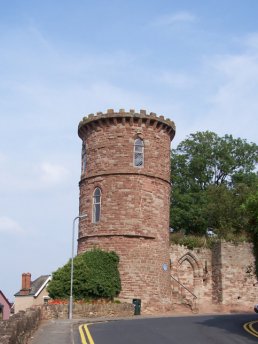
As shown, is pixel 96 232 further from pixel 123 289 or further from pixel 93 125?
pixel 93 125

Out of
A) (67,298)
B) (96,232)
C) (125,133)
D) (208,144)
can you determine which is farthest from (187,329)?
(208,144)

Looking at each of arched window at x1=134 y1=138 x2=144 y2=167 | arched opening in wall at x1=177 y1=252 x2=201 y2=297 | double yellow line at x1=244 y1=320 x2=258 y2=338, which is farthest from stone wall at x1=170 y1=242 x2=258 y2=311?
double yellow line at x1=244 y1=320 x2=258 y2=338

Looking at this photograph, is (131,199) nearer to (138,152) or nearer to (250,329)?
(138,152)

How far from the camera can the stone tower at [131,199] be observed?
33.2 meters

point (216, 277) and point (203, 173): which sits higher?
point (203, 173)

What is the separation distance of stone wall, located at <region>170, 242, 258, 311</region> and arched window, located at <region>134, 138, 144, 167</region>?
7.99 metres

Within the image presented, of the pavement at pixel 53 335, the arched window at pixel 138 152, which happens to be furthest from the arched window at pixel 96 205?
the pavement at pixel 53 335

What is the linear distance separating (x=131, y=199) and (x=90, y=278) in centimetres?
561

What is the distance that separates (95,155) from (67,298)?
965cm

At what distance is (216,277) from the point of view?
39.1 m

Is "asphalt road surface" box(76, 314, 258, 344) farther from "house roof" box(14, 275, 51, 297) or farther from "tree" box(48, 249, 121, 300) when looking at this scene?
"house roof" box(14, 275, 51, 297)

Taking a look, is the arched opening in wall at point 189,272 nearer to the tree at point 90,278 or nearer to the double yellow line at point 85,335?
the tree at point 90,278

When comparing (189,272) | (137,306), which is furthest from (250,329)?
(189,272)

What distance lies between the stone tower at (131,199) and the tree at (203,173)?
14.3 metres
